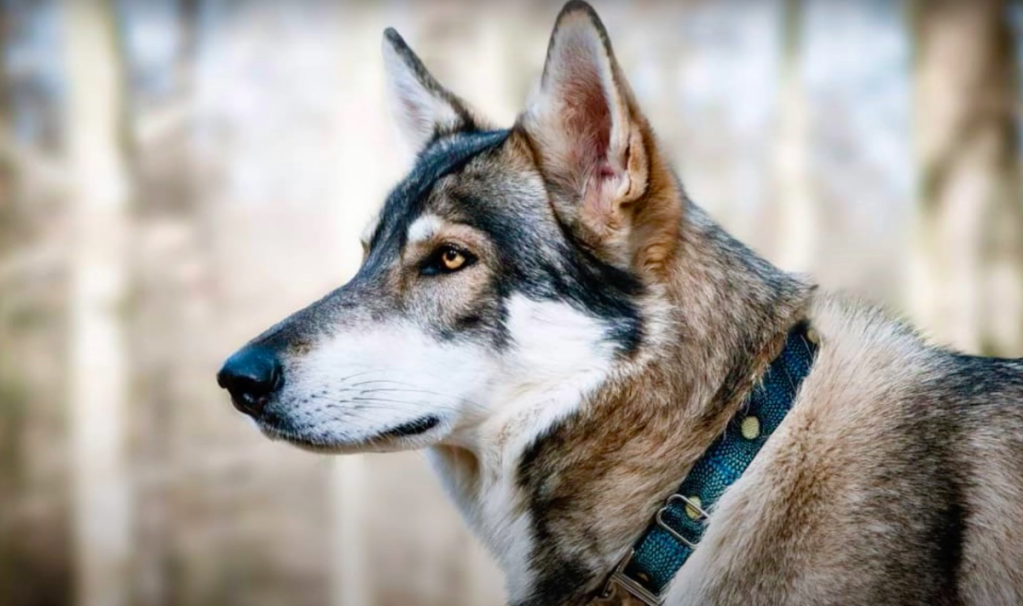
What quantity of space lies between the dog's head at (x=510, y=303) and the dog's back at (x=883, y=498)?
0.59m

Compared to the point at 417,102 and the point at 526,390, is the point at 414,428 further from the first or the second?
the point at 417,102

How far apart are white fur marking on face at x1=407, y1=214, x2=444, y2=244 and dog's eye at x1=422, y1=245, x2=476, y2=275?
7 centimetres

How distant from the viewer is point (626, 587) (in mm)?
2986

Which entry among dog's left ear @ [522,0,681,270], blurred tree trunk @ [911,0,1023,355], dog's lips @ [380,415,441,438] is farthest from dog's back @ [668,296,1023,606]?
blurred tree trunk @ [911,0,1023,355]

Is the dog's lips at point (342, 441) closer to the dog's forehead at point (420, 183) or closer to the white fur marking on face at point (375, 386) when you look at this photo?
the white fur marking on face at point (375, 386)

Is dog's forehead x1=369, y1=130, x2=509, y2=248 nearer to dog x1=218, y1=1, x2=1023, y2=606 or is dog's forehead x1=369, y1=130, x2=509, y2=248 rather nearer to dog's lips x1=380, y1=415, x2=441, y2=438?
dog x1=218, y1=1, x2=1023, y2=606

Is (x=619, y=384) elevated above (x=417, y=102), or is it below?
below

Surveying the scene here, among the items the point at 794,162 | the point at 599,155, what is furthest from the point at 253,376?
the point at 794,162

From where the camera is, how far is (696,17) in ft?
57.9

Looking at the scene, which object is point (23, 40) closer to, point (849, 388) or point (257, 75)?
point (257, 75)

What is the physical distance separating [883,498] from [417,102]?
2.41 metres

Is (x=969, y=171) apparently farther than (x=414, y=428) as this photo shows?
Yes

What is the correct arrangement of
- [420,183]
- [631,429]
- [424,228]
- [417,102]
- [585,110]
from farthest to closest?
[417,102] < [420,183] < [424,228] < [585,110] < [631,429]

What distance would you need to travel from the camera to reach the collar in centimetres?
296
